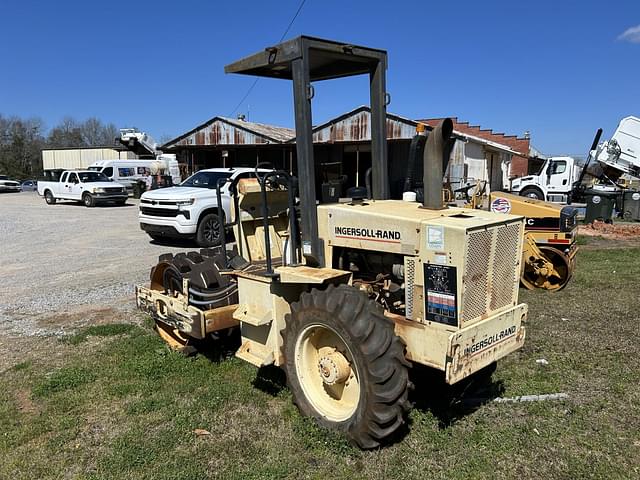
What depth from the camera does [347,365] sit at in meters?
3.69

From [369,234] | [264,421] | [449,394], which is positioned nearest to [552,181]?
[449,394]

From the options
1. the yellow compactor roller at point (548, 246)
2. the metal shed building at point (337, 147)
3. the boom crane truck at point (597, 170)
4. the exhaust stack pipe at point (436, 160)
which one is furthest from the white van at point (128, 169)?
the exhaust stack pipe at point (436, 160)

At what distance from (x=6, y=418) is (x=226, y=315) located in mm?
1924

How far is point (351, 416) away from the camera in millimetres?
3578

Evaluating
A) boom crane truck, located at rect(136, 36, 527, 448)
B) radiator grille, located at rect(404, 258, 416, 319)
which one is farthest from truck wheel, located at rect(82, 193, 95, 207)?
radiator grille, located at rect(404, 258, 416, 319)

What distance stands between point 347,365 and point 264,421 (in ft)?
2.89

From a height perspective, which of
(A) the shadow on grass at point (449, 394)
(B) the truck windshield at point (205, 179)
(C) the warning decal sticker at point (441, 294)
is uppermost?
(B) the truck windshield at point (205, 179)

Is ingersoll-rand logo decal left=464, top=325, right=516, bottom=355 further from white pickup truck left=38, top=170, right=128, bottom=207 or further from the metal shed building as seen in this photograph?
white pickup truck left=38, top=170, right=128, bottom=207

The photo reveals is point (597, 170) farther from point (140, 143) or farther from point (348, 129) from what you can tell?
point (140, 143)

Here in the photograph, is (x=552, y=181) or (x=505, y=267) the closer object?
(x=505, y=267)

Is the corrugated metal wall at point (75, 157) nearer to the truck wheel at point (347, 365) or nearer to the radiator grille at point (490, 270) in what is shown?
the truck wheel at point (347, 365)

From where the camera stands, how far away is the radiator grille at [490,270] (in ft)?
11.3

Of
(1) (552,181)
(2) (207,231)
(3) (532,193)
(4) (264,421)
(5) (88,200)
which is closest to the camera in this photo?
(4) (264,421)

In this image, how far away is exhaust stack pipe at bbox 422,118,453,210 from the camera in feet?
12.0
